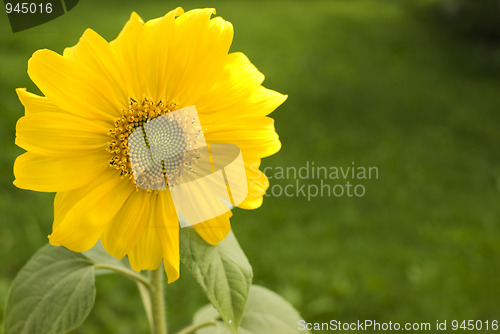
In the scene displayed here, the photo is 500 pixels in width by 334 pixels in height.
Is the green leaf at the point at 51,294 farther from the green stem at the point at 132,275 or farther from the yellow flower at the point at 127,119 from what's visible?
the yellow flower at the point at 127,119

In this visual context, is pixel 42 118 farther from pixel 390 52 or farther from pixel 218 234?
pixel 390 52

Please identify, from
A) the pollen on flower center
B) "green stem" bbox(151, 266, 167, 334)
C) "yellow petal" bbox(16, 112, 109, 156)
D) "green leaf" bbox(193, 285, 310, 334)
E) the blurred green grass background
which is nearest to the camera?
"yellow petal" bbox(16, 112, 109, 156)

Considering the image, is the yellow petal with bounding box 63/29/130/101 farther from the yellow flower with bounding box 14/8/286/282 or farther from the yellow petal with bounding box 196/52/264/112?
the yellow petal with bounding box 196/52/264/112

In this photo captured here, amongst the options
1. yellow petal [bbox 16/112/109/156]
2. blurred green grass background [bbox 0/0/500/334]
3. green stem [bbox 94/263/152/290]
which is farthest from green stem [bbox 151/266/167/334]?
blurred green grass background [bbox 0/0/500/334]

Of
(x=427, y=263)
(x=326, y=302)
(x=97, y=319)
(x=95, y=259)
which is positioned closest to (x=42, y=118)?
(x=95, y=259)

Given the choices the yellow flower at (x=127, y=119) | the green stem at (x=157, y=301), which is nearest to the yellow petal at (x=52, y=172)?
the yellow flower at (x=127, y=119)

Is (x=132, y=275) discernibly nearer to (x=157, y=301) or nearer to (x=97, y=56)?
(x=157, y=301)

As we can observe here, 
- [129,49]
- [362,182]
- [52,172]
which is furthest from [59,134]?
[362,182]
